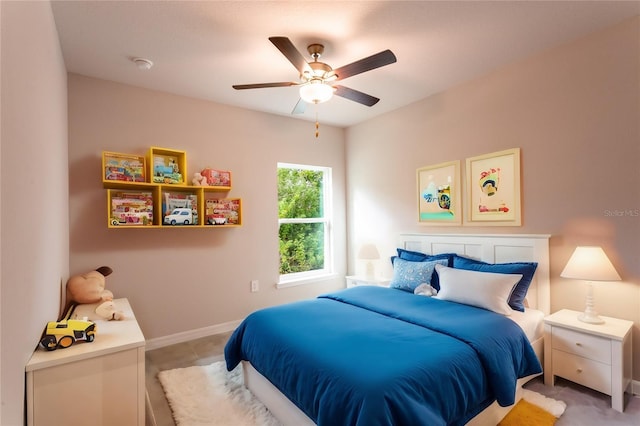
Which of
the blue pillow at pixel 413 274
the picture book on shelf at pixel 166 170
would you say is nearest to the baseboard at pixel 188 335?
the picture book on shelf at pixel 166 170

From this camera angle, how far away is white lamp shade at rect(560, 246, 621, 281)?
2164 mm

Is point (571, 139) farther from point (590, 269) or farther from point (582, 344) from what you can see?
point (582, 344)

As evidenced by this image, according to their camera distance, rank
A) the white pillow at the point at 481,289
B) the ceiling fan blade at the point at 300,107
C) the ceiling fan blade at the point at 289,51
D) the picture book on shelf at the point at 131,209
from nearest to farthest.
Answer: the ceiling fan blade at the point at 289,51 < the white pillow at the point at 481,289 < the ceiling fan blade at the point at 300,107 < the picture book on shelf at the point at 131,209

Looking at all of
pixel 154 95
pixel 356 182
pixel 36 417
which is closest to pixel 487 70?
pixel 356 182

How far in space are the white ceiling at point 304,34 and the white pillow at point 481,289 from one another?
70.7 inches

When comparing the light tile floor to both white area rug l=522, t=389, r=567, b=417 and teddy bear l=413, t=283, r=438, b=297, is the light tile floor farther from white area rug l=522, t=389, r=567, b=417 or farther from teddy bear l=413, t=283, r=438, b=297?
teddy bear l=413, t=283, r=438, b=297

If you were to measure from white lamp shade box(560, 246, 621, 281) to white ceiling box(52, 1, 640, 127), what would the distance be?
160 centimetres

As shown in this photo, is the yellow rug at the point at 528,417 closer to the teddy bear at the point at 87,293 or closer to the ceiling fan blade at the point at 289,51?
the ceiling fan blade at the point at 289,51

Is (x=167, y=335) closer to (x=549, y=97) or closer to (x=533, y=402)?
(x=533, y=402)

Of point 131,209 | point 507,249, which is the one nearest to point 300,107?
point 131,209

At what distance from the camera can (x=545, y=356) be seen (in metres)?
2.39

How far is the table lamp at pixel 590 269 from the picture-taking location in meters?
2.17

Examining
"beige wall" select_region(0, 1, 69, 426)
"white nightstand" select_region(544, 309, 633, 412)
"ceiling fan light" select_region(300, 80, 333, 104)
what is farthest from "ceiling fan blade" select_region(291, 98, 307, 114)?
"white nightstand" select_region(544, 309, 633, 412)

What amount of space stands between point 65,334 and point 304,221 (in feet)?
9.78
